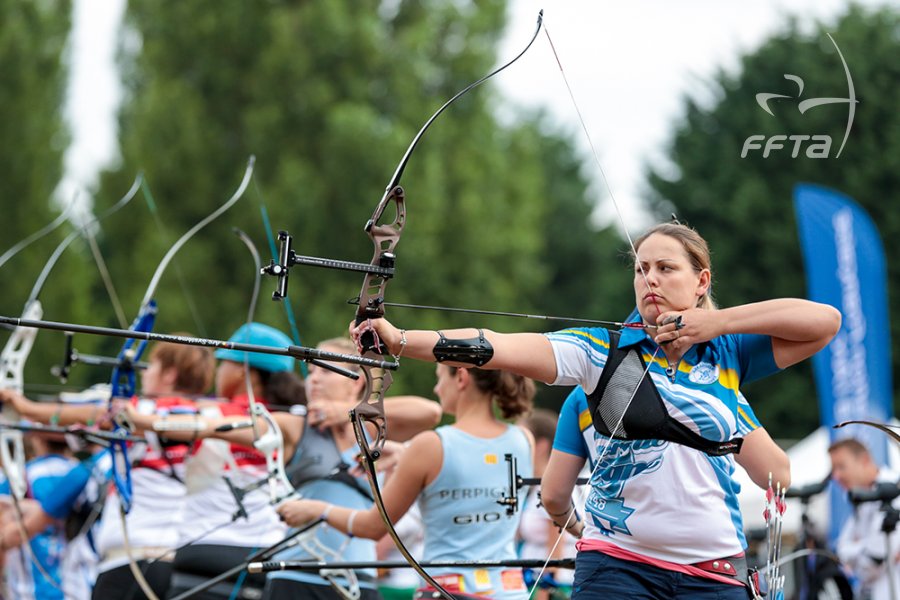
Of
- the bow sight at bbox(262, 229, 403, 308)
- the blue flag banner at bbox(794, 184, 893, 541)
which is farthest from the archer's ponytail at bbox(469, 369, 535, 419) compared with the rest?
the blue flag banner at bbox(794, 184, 893, 541)

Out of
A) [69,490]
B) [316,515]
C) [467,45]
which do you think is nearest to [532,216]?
[467,45]

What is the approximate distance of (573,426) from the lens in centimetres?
325

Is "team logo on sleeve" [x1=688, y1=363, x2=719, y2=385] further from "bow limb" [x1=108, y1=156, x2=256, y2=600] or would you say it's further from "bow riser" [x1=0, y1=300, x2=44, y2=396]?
"bow riser" [x1=0, y1=300, x2=44, y2=396]

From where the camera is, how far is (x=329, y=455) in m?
4.53

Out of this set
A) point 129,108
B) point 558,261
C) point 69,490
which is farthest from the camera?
point 558,261

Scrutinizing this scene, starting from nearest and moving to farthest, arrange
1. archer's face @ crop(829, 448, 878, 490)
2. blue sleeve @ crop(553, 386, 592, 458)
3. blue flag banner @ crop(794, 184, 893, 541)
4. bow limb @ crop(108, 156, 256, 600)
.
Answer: blue sleeve @ crop(553, 386, 592, 458) < bow limb @ crop(108, 156, 256, 600) < archer's face @ crop(829, 448, 878, 490) < blue flag banner @ crop(794, 184, 893, 541)

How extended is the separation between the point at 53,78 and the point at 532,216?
842 centimetres

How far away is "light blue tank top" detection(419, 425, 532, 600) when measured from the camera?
12.7ft

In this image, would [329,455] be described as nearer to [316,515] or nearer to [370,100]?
[316,515]

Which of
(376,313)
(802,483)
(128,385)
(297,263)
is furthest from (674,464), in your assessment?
(802,483)

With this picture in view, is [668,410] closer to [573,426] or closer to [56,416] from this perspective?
[573,426]

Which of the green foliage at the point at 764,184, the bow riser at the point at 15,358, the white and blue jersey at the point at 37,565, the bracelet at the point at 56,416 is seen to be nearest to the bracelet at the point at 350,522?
the bracelet at the point at 56,416

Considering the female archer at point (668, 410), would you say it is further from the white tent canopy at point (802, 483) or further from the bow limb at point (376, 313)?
the white tent canopy at point (802, 483)

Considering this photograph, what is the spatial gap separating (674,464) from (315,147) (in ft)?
53.8
